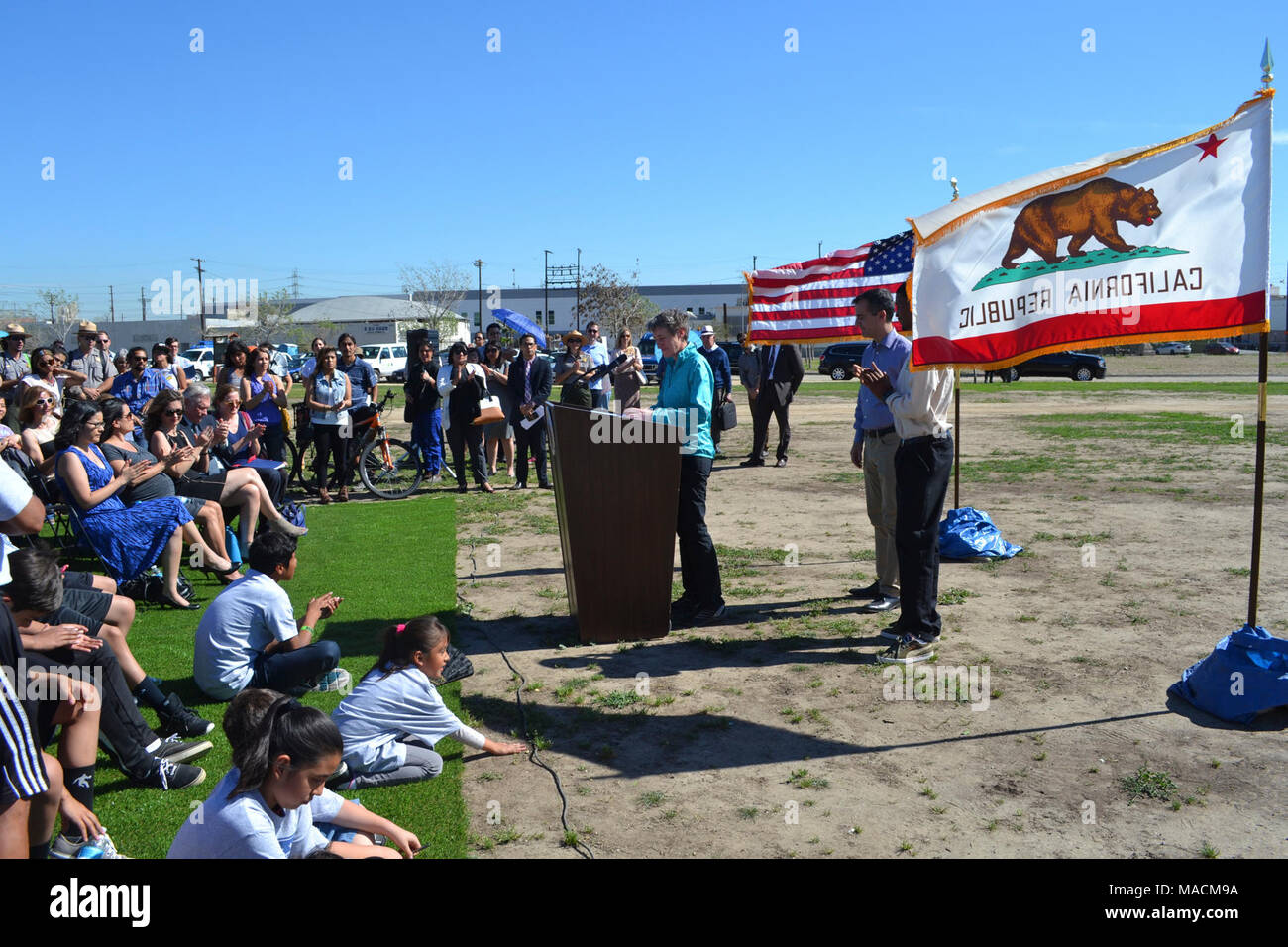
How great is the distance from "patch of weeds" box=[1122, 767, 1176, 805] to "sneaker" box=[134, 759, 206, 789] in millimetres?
3973

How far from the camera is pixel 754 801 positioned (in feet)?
13.6

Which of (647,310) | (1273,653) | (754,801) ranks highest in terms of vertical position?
(647,310)

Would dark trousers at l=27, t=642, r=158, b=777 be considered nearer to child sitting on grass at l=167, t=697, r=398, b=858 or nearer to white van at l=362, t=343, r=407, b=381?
child sitting on grass at l=167, t=697, r=398, b=858

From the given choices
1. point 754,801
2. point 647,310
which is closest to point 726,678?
point 754,801

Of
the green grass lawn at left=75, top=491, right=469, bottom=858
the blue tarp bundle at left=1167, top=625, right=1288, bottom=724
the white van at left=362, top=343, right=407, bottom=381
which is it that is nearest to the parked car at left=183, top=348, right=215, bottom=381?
the white van at left=362, top=343, right=407, bottom=381

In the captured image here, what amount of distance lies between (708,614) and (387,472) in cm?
713

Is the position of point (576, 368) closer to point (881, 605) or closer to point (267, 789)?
point (881, 605)

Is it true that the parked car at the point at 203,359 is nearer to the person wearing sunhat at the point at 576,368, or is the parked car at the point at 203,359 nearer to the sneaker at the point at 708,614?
the person wearing sunhat at the point at 576,368

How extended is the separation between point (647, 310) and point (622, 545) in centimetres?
7970

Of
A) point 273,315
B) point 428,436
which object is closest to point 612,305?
point 273,315

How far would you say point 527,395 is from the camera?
43.6 ft
